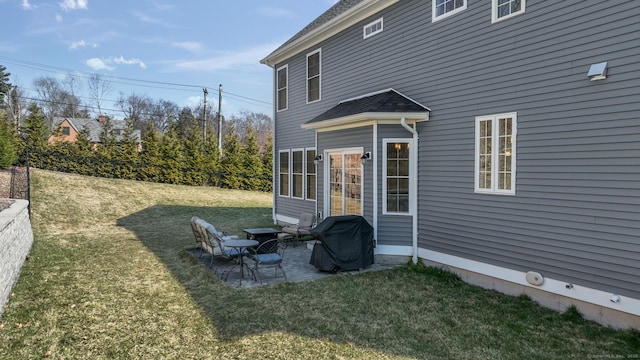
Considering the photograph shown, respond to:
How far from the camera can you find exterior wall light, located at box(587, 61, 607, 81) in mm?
4496

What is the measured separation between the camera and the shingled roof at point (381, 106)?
281 inches

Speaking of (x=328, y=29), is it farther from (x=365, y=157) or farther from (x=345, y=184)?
(x=345, y=184)

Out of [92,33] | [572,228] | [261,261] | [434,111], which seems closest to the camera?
[572,228]

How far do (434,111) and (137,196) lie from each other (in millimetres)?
14973

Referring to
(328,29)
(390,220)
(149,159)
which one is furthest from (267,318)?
(149,159)

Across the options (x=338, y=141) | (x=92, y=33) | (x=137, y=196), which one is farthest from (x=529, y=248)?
(x=92, y=33)

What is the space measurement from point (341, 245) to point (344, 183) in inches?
84.7

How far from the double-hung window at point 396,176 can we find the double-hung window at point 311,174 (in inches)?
142

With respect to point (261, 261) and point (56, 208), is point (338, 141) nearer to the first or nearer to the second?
point (261, 261)

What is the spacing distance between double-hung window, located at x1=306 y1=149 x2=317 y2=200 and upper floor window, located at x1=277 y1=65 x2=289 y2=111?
2.40 m

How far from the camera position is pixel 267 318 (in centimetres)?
478

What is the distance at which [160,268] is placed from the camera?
7297 millimetres

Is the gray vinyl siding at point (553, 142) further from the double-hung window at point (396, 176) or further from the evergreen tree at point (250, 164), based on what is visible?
the evergreen tree at point (250, 164)

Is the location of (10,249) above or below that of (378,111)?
below
